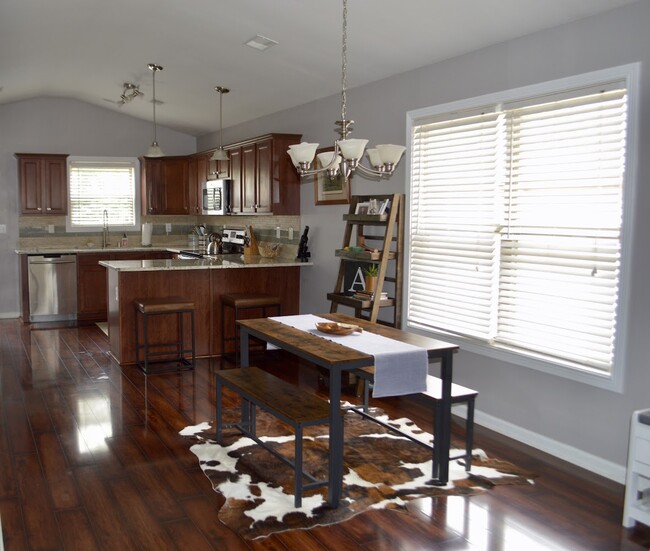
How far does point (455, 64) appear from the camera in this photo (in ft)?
14.7

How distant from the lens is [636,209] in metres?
3.30

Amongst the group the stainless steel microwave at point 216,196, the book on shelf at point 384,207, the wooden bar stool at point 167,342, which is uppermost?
the stainless steel microwave at point 216,196

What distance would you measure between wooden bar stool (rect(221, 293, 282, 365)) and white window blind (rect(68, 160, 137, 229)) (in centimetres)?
349

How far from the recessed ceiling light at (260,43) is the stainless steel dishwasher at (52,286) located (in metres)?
4.11

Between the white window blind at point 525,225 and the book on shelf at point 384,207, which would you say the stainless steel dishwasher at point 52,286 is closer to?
the book on shelf at point 384,207

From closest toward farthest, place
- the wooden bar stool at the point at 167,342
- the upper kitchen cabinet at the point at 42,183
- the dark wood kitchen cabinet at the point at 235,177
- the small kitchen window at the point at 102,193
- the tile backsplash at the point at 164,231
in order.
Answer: the wooden bar stool at the point at 167,342, the tile backsplash at the point at 164,231, the dark wood kitchen cabinet at the point at 235,177, the upper kitchen cabinet at the point at 42,183, the small kitchen window at the point at 102,193

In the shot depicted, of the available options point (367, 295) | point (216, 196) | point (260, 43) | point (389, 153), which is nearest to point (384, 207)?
point (367, 295)

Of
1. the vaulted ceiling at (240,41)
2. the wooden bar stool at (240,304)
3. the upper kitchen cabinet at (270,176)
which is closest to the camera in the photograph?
the vaulted ceiling at (240,41)

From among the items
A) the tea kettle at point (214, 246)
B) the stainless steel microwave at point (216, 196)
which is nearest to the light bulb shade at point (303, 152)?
the stainless steel microwave at point (216, 196)

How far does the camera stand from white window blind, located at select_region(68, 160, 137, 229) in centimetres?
870

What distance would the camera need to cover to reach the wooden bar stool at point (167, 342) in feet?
18.3

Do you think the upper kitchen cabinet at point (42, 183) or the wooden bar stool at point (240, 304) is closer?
the wooden bar stool at point (240, 304)

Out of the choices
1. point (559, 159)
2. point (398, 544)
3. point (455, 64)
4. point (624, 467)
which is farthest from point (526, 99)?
point (398, 544)

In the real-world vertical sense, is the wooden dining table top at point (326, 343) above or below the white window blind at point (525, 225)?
below
